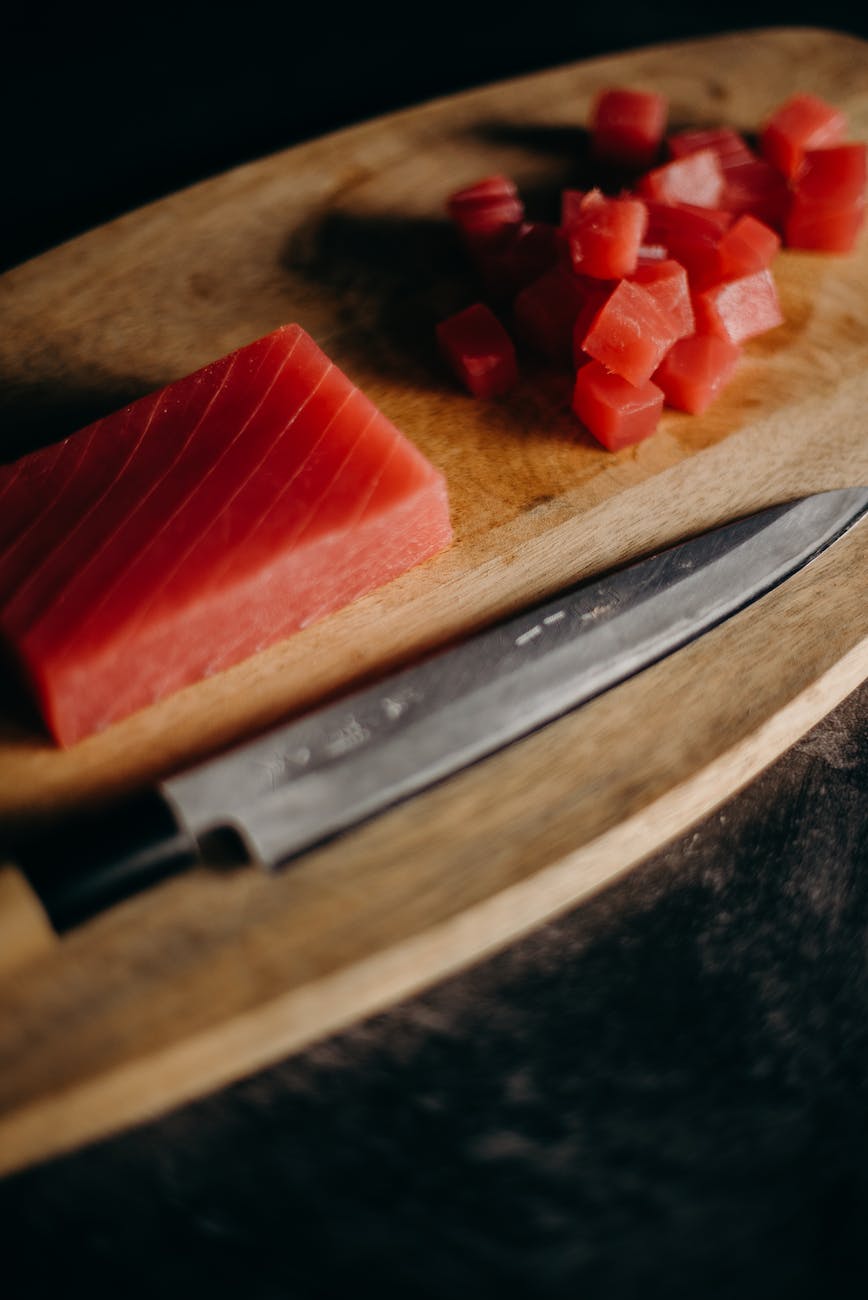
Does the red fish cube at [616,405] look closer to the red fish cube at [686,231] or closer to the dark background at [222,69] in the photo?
the red fish cube at [686,231]

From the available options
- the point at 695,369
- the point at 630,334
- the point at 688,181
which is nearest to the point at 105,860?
the point at 630,334

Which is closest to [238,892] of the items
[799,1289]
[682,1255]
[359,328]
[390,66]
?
[682,1255]

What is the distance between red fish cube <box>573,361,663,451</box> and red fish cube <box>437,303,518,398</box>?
18 cm

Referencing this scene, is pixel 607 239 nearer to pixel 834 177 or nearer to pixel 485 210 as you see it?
pixel 485 210

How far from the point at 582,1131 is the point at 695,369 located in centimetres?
149

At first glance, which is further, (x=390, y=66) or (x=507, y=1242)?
(x=390, y=66)

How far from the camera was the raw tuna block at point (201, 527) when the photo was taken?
1.86 m

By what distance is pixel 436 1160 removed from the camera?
5.58ft

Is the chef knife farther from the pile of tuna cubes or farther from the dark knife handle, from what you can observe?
the pile of tuna cubes

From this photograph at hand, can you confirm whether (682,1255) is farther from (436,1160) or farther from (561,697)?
(561,697)

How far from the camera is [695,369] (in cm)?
233

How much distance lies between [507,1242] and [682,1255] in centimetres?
25

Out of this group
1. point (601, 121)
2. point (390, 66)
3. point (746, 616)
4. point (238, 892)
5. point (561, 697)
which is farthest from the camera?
point (390, 66)

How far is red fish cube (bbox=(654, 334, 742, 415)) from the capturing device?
2336mm
